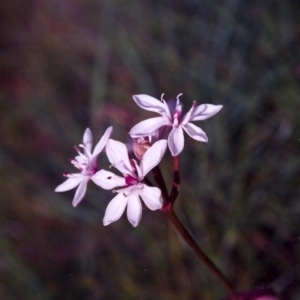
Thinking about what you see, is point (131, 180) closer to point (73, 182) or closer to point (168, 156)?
point (73, 182)

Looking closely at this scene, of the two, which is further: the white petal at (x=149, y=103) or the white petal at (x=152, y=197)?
the white petal at (x=149, y=103)

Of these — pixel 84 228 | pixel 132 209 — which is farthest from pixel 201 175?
pixel 132 209

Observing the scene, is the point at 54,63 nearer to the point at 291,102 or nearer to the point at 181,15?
the point at 181,15

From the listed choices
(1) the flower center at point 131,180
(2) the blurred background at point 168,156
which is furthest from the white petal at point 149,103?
(2) the blurred background at point 168,156

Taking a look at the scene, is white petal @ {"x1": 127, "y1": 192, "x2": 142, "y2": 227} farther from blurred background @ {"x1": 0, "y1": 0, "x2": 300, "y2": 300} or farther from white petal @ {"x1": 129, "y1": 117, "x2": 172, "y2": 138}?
blurred background @ {"x1": 0, "y1": 0, "x2": 300, "y2": 300}

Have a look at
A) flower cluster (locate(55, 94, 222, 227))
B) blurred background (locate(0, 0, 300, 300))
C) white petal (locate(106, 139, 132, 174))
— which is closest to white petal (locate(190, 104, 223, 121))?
flower cluster (locate(55, 94, 222, 227))

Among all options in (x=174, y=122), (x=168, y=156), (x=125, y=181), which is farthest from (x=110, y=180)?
(x=168, y=156)

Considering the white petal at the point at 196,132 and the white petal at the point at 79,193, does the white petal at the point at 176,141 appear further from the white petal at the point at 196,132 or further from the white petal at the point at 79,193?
the white petal at the point at 79,193
